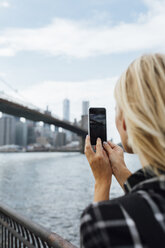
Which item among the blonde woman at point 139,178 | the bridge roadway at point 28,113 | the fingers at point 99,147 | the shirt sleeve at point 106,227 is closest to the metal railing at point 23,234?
the fingers at point 99,147

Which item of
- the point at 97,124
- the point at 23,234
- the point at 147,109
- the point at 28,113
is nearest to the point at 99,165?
the point at 97,124

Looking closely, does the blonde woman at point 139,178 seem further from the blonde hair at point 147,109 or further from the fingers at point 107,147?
the fingers at point 107,147

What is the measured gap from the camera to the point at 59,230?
10.1m

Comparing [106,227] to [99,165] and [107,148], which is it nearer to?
[99,165]

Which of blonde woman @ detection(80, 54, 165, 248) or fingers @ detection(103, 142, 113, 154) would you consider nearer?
blonde woman @ detection(80, 54, 165, 248)

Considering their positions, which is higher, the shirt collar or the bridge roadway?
the bridge roadway

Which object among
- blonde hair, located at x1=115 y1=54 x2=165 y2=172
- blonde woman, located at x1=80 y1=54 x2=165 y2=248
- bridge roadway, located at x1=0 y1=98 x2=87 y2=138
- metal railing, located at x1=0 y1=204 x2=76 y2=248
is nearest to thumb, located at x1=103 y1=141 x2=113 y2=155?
blonde woman, located at x1=80 y1=54 x2=165 y2=248

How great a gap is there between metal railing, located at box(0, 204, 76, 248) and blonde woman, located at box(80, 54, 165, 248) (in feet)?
3.35

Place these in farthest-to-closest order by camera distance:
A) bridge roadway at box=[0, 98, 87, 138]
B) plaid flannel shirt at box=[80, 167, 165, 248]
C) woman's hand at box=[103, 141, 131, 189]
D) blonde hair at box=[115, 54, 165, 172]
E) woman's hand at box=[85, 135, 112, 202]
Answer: bridge roadway at box=[0, 98, 87, 138] → woman's hand at box=[103, 141, 131, 189] → woman's hand at box=[85, 135, 112, 202] → blonde hair at box=[115, 54, 165, 172] → plaid flannel shirt at box=[80, 167, 165, 248]

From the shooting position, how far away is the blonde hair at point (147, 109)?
2.24ft

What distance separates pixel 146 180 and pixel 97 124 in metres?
A: 0.56

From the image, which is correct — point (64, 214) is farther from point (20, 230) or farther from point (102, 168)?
point (102, 168)

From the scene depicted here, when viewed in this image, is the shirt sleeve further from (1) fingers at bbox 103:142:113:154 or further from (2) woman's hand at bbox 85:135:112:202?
(1) fingers at bbox 103:142:113:154

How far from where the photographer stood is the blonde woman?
59 cm
